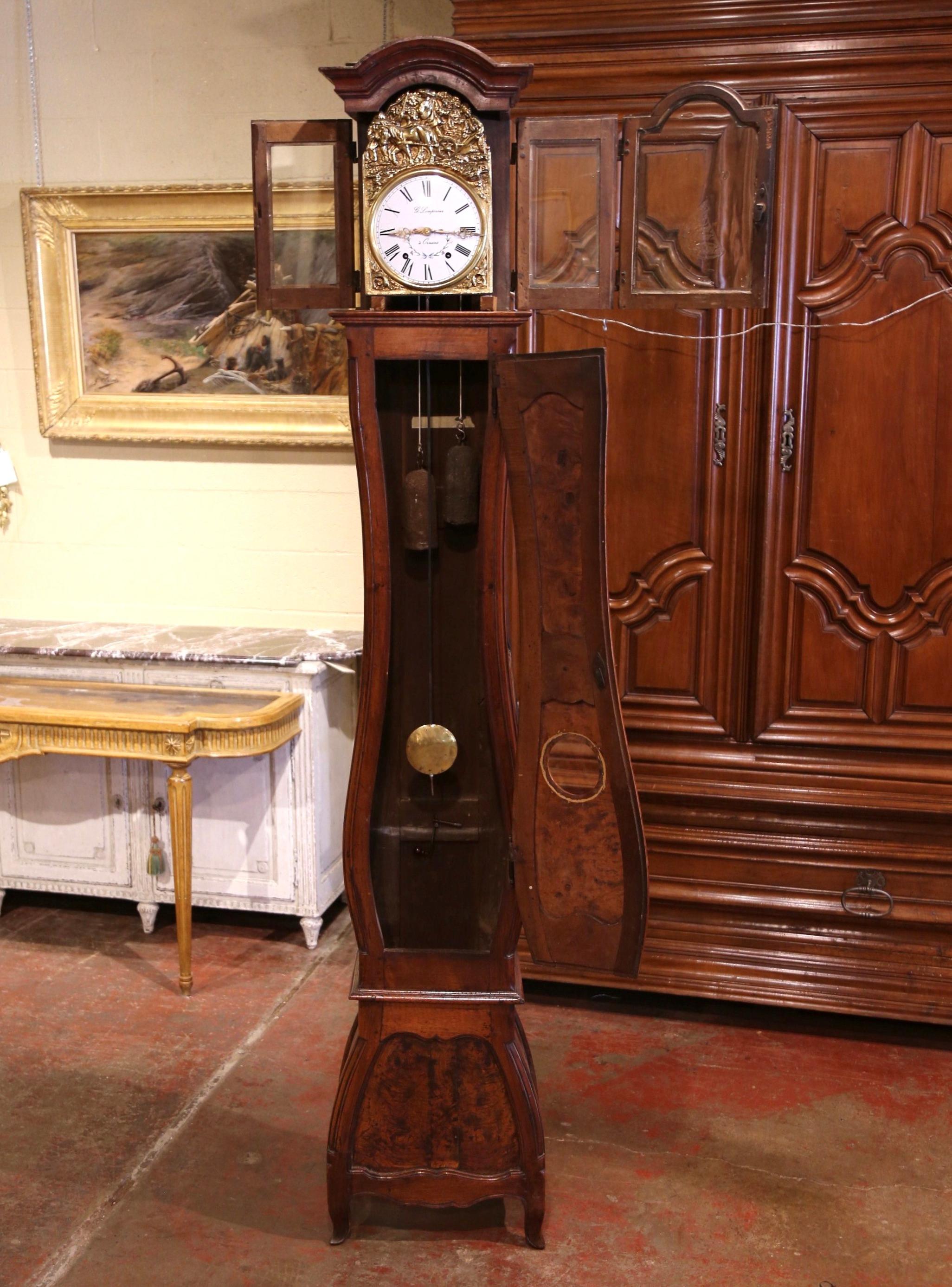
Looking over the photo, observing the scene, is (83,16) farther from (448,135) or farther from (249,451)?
(448,135)

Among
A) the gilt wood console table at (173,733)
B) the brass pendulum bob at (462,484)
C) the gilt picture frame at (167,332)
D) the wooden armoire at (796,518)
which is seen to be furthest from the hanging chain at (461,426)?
the gilt picture frame at (167,332)

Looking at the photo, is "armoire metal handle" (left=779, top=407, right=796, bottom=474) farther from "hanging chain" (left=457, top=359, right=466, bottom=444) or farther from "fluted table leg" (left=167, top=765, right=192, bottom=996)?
"fluted table leg" (left=167, top=765, right=192, bottom=996)

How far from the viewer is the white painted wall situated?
136 inches

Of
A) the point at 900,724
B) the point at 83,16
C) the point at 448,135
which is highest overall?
the point at 83,16

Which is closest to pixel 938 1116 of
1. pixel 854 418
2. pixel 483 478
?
pixel 854 418

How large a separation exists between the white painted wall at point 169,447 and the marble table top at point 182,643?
0.10m

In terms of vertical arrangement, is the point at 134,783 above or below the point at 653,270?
below

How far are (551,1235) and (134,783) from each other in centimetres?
179

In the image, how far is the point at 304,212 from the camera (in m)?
2.10

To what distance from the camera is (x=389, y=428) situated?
2131mm

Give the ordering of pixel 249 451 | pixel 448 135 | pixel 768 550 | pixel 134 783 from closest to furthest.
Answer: pixel 448 135
pixel 768 550
pixel 134 783
pixel 249 451

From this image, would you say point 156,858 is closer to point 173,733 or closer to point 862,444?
point 173,733

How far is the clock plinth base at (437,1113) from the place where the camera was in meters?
2.16

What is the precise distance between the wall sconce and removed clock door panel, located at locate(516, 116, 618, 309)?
2.24 m
